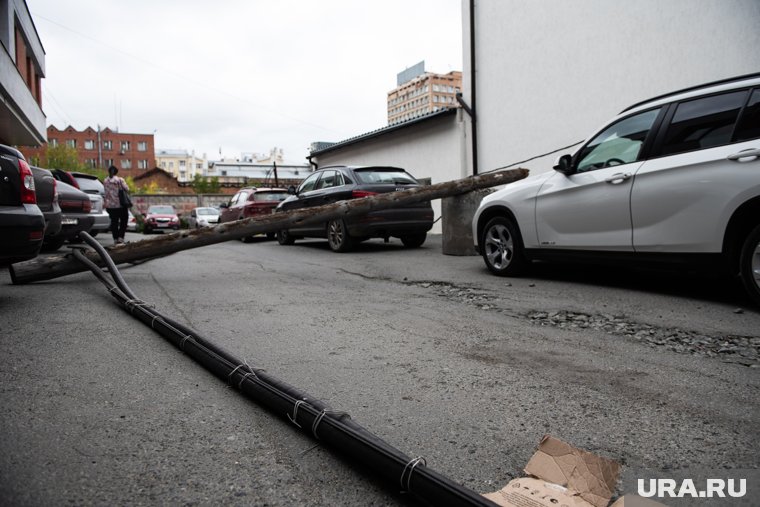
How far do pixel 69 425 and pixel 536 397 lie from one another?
2.27 meters

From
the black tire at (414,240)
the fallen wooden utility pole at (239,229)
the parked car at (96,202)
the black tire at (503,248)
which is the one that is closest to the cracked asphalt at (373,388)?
the black tire at (503,248)

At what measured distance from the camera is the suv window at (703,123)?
4.58m

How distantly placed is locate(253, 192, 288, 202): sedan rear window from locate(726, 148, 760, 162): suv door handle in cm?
1258

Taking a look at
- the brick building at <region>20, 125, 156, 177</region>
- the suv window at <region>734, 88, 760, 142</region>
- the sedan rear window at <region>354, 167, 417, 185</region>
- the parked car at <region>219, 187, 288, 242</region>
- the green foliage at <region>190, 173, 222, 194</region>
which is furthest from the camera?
the brick building at <region>20, 125, 156, 177</region>

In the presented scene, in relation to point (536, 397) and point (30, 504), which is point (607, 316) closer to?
point (536, 397)

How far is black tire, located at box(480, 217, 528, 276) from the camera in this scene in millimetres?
6730

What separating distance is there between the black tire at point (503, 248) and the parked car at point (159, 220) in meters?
24.1

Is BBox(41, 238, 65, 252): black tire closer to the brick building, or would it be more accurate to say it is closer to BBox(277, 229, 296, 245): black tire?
BBox(277, 229, 296, 245): black tire

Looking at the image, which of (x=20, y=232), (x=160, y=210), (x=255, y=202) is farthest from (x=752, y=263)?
(x=160, y=210)

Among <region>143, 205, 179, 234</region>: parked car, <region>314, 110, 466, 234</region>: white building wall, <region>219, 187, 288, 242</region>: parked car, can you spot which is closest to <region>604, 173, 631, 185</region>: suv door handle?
<region>314, 110, 466, 234</region>: white building wall

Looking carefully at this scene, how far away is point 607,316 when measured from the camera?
15.1 ft

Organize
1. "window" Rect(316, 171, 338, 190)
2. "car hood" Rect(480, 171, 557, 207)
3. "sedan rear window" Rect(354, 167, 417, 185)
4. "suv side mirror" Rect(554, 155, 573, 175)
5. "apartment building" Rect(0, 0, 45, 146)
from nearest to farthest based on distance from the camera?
"suv side mirror" Rect(554, 155, 573, 175)
"car hood" Rect(480, 171, 557, 207)
"sedan rear window" Rect(354, 167, 417, 185)
"window" Rect(316, 171, 338, 190)
"apartment building" Rect(0, 0, 45, 146)

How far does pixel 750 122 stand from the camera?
4410 mm

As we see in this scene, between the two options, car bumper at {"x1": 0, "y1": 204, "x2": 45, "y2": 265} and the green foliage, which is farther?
the green foliage
